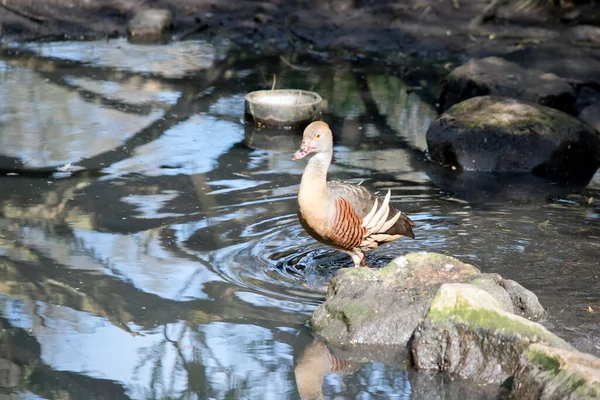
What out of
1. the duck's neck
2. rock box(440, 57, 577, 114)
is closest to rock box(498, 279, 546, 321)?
the duck's neck

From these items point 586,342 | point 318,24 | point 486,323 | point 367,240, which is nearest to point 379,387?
point 486,323

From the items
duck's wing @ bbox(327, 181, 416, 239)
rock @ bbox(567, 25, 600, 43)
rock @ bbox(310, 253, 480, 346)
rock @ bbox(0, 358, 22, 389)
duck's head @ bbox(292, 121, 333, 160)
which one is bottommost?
rock @ bbox(0, 358, 22, 389)

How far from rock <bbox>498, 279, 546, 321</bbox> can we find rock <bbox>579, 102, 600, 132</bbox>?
Answer: 5643mm

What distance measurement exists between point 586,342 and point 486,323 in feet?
2.68

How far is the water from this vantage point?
5.37 metres

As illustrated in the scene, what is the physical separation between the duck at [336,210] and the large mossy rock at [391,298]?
1.81ft

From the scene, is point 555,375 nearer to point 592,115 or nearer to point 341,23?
point 592,115

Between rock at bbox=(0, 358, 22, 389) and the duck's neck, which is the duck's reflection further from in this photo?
rock at bbox=(0, 358, 22, 389)

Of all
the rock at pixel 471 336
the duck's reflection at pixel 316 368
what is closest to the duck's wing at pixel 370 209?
the duck's reflection at pixel 316 368

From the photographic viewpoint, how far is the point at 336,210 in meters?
6.44

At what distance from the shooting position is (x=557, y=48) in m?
14.9

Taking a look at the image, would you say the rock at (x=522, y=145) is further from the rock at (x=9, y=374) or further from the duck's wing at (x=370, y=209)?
the rock at (x=9, y=374)

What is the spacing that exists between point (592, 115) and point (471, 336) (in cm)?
679

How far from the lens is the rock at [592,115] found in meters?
11.1
